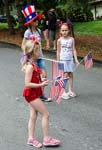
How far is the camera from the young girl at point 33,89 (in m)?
6.11

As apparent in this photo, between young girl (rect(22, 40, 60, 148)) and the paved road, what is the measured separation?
0.16 meters

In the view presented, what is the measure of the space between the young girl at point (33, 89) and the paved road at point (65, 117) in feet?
0.51

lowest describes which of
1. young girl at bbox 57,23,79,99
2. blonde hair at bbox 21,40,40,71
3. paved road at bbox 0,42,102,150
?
paved road at bbox 0,42,102,150

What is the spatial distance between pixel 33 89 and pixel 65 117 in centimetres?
191

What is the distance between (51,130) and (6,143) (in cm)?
87

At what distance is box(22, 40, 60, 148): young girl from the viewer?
6.11m

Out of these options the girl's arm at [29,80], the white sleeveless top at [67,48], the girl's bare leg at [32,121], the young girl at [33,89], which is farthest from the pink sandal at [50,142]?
the white sleeveless top at [67,48]

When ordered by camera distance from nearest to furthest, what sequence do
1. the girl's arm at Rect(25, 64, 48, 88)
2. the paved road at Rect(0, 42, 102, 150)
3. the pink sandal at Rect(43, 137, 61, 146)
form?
1. the girl's arm at Rect(25, 64, 48, 88)
2. the pink sandal at Rect(43, 137, 61, 146)
3. the paved road at Rect(0, 42, 102, 150)

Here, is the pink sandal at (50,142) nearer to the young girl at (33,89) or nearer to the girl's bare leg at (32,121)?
the young girl at (33,89)

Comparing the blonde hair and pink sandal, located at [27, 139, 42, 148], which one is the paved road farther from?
the blonde hair

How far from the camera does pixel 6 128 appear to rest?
7.34 m

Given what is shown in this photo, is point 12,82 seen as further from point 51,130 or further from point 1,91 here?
point 51,130

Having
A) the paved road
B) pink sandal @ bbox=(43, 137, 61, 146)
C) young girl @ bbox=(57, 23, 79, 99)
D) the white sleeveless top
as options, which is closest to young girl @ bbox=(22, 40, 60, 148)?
pink sandal @ bbox=(43, 137, 61, 146)

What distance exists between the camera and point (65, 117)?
314 inches
